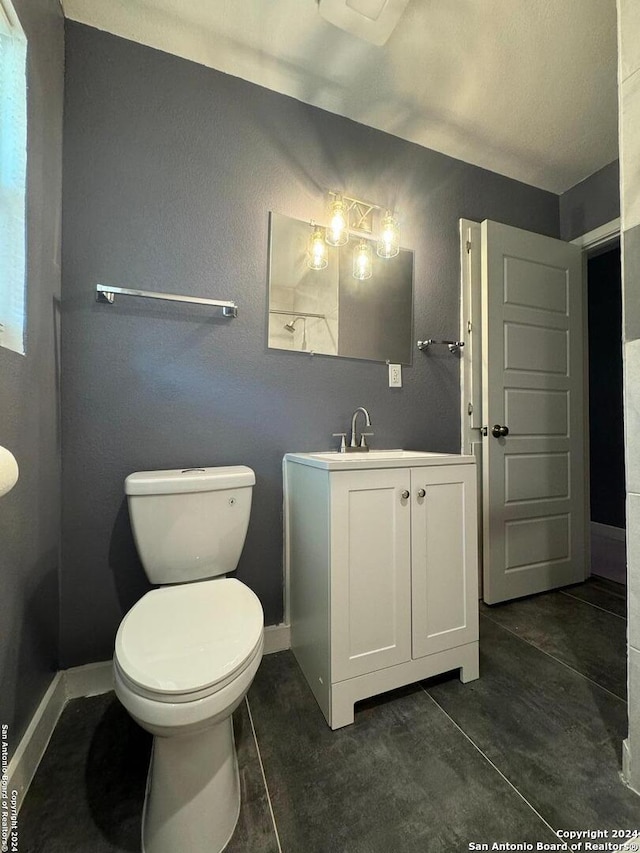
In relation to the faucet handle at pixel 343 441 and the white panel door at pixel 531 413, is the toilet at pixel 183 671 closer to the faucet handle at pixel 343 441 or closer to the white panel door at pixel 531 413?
the faucet handle at pixel 343 441

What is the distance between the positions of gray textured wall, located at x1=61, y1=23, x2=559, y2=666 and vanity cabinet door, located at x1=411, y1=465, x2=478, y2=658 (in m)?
0.48

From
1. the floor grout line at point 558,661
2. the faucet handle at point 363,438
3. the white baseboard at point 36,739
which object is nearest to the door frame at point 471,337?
the floor grout line at point 558,661

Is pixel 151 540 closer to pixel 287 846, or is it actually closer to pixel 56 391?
pixel 56 391

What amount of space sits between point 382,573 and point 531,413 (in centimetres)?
137

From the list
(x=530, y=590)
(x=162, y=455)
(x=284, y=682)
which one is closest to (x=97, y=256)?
(x=162, y=455)

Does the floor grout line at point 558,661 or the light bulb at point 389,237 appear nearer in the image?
the floor grout line at point 558,661

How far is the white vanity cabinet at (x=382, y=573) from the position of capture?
107cm

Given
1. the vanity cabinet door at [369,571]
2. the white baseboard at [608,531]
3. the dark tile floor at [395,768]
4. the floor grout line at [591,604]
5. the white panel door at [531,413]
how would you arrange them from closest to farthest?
the dark tile floor at [395,768], the vanity cabinet door at [369,571], the floor grout line at [591,604], the white panel door at [531,413], the white baseboard at [608,531]

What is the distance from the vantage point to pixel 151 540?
110cm

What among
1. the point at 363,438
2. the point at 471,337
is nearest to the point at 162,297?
the point at 363,438

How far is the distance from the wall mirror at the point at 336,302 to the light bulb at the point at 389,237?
0.08 meters

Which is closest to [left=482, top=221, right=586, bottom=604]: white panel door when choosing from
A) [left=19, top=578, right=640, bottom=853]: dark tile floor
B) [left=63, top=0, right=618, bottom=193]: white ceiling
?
[left=63, top=0, right=618, bottom=193]: white ceiling

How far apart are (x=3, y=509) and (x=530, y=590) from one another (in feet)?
7.58

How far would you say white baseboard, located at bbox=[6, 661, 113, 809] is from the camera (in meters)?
0.86
